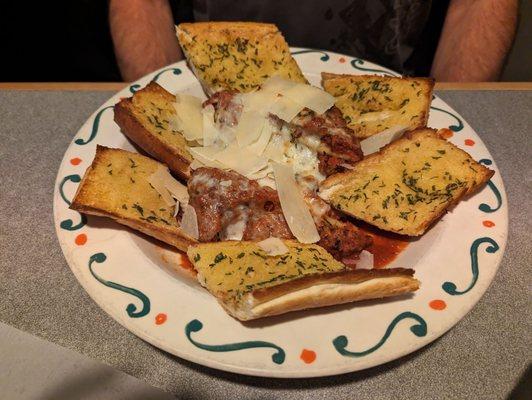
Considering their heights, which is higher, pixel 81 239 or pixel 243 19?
pixel 243 19

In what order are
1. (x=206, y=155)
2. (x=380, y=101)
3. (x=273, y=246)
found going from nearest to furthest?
(x=273, y=246)
(x=206, y=155)
(x=380, y=101)

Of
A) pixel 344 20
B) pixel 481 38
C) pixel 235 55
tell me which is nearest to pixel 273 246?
pixel 235 55

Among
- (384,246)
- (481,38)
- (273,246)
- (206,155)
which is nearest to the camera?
(273,246)

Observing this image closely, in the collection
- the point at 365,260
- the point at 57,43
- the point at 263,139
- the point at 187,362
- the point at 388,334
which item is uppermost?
the point at 263,139

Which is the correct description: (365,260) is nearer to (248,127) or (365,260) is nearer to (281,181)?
(281,181)

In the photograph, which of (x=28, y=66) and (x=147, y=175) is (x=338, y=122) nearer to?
(x=147, y=175)

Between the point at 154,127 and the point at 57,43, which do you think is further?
the point at 57,43

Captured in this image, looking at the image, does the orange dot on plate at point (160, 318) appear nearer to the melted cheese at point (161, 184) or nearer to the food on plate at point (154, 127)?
the melted cheese at point (161, 184)

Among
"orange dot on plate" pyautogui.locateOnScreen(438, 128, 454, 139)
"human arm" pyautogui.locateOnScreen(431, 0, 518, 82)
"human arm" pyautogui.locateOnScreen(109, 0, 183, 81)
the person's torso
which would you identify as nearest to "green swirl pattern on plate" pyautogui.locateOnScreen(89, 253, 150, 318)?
"orange dot on plate" pyautogui.locateOnScreen(438, 128, 454, 139)
